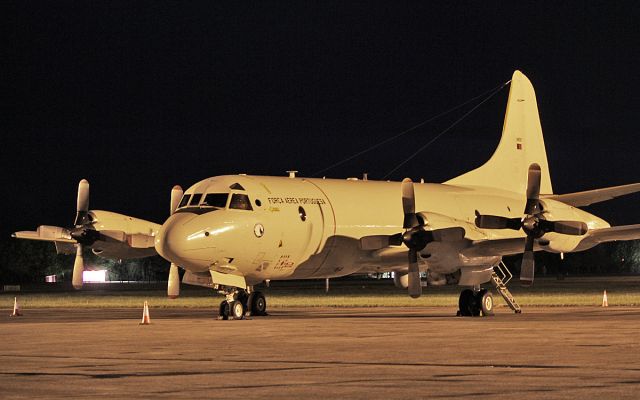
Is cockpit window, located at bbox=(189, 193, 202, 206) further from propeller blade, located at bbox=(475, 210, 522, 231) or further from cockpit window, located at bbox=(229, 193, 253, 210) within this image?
propeller blade, located at bbox=(475, 210, 522, 231)

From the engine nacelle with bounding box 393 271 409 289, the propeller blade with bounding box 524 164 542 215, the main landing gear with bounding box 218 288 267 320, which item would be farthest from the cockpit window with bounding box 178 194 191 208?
the propeller blade with bounding box 524 164 542 215

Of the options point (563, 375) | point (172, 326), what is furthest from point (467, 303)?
point (563, 375)

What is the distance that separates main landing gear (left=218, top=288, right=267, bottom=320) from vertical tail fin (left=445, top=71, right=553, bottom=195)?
11.6m

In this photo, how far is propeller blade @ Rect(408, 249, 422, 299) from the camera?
3625cm

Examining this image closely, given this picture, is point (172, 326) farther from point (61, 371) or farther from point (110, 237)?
point (61, 371)

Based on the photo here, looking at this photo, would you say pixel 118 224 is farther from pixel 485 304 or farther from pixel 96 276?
pixel 96 276

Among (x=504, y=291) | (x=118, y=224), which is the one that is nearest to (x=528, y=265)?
(x=504, y=291)

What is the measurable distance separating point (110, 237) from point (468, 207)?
13275 millimetres

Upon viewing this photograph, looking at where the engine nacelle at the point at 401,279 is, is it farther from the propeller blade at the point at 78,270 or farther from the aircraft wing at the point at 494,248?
the propeller blade at the point at 78,270

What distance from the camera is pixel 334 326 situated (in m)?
30.6

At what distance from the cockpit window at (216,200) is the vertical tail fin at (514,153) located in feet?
45.1

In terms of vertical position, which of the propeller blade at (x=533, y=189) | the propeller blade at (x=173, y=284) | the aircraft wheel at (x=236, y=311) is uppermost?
the propeller blade at (x=533, y=189)

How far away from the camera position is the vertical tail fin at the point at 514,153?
4666 centimetres

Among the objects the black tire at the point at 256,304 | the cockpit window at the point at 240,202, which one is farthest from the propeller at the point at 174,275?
the cockpit window at the point at 240,202
